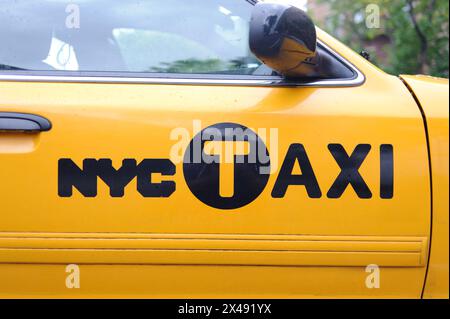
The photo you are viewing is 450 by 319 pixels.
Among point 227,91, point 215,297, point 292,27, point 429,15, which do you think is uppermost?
point 429,15

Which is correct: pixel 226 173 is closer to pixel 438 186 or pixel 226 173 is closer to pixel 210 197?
pixel 210 197

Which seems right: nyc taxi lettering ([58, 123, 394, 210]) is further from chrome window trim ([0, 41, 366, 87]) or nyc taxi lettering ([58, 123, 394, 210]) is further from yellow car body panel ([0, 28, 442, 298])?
chrome window trim ([0, 41, 366, 87])

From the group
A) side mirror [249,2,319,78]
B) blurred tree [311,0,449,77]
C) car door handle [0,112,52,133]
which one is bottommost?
car door handle [0,112,52,133]

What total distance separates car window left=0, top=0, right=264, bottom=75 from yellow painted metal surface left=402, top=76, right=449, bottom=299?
618mm

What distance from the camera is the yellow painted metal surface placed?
1.86m

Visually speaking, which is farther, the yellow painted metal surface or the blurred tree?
the blurred tree

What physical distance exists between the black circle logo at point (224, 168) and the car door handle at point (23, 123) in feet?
1.57

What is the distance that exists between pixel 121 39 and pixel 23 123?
537mm

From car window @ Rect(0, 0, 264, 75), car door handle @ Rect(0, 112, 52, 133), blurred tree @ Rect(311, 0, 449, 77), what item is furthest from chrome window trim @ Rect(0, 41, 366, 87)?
blurred tree @ Rect(311, 0, 449, 77)

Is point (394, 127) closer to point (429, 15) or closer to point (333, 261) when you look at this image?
point (333, 261)

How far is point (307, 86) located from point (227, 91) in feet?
0.91

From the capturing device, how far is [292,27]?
1.80 metres

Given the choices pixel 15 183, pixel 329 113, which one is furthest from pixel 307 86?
pixel 15 183

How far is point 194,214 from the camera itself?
187cm
